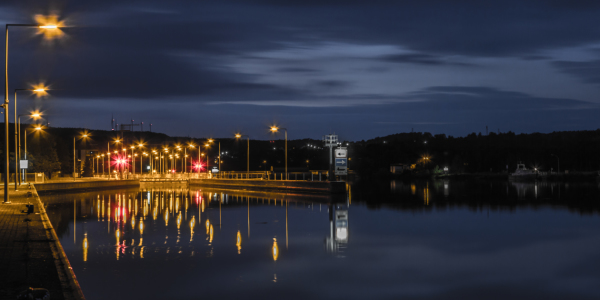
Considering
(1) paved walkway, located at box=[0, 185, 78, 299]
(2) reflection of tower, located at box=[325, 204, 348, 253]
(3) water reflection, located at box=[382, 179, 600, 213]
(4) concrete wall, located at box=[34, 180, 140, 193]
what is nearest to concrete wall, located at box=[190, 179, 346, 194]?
(3) water reflection, located at box=[382, 179, 600, 213]

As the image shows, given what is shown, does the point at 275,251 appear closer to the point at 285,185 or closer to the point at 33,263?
the point at 33,263

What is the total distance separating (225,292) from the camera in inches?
514

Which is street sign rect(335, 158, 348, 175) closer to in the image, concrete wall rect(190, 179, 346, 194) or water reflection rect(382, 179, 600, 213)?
water reflection rect(382, 179, 600, 213)

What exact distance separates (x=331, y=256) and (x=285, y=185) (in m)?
45.5

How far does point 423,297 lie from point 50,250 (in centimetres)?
948

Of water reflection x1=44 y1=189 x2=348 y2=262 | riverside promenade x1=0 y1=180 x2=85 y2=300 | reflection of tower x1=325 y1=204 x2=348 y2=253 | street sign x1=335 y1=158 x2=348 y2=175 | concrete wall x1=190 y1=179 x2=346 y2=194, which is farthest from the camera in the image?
street sign x1=335 y1=158 x2=348 y2=175

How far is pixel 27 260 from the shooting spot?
44.4 ft

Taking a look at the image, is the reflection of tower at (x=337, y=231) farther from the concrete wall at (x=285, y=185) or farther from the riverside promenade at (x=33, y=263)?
the concrete wall at (x=285, y=185)

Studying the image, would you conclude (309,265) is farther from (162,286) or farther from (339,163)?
(339,163)

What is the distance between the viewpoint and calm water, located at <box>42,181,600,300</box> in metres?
13.5

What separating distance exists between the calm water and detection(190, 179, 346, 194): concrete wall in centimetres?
2253

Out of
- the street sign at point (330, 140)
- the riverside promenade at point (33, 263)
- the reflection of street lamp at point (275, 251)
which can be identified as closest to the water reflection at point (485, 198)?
the street sign at point (330, 140)

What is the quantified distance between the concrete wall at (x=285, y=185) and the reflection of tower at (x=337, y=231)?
57.5 ft

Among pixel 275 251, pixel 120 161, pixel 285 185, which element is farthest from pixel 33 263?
pixel 120 161
